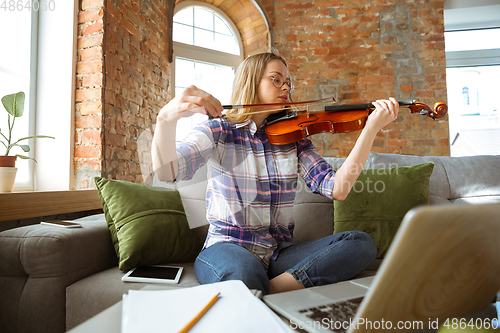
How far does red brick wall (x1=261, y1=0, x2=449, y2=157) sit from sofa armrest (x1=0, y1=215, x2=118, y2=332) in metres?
2.53

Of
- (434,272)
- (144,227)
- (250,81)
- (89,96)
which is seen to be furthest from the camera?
→ (89,96)

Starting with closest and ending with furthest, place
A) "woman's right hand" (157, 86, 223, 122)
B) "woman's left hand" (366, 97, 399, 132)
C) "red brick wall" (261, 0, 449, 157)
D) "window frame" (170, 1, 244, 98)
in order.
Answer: "woman's right hand" (157, 86, 223, 122), "woman's left hand" (366, 97, 399, 132), "window frame" (170, 1, 244, 98), "red brick wall" (261, 0, 449, 157)

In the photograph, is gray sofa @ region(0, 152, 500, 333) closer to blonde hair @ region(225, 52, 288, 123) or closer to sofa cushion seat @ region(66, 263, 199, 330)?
sofa cushion seat @ region(66, 263, 199, 330)

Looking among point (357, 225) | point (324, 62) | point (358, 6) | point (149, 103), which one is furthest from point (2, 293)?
point (358, 6)

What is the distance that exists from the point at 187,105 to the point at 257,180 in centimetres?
42

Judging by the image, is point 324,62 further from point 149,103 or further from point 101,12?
point 101,12

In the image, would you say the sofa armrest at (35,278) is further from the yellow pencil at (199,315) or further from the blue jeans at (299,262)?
the yellow pencil at (199,315)

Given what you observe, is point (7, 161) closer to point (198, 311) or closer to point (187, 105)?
point (187, 105)

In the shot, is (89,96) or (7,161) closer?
(7,161)

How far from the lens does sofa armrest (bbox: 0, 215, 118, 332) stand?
→ 95cm

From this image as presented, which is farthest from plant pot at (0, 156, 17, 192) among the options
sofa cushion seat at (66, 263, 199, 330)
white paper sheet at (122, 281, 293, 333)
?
white paper sheet at (122, 281, 293, 333)

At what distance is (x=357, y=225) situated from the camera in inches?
55.3

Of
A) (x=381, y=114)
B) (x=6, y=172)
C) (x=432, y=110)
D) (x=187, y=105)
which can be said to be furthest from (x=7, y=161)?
(x=432, y=110)

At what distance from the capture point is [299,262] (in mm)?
1006
